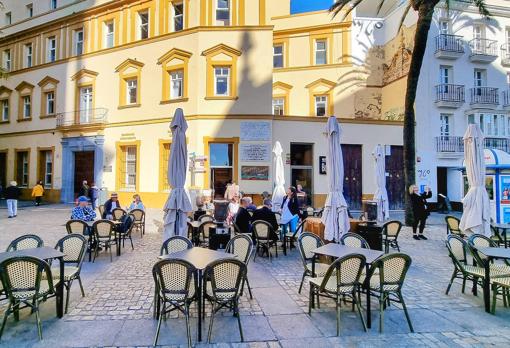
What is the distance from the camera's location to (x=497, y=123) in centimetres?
2153

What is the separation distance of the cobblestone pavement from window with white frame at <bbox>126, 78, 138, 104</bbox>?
15.2 meters

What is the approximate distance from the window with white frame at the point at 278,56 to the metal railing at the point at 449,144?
465 inches

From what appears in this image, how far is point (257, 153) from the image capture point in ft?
56.7

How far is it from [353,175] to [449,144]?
7.09 meters

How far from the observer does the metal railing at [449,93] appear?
821 inches

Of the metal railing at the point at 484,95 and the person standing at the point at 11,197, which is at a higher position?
the metal railing at the point at 484,95

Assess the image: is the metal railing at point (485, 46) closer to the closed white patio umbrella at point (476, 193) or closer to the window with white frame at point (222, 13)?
the window with white frame at point (222, 13)

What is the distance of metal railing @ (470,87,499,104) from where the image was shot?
69.9 feet

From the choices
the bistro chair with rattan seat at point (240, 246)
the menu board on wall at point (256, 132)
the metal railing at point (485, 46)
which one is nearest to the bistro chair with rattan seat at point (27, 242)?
the bistro chair with rattan seat at point (240, 246)

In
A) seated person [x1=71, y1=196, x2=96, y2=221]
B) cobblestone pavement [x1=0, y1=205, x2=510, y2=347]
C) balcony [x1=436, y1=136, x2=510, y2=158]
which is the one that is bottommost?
cobblestone pavement [x1=0, y1=205, x2=510, y2=347]

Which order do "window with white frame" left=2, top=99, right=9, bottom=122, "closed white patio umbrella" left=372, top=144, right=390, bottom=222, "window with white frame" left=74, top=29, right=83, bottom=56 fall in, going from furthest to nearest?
"window with white frame" left=2, top=99, right=9, bottom=122 → "window with white frame" left=74, top=29, right=83, bottom=56 → "closed white patio umbrella" left=372, top=144, right=390, bottom=222

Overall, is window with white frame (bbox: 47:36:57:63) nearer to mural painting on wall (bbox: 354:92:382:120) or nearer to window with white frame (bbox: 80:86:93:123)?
window with white frame (bbox: 80:86:93:123)

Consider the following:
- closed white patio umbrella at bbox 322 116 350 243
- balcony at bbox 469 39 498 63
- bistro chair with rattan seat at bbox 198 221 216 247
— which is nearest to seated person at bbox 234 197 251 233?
bistro chair with rattan seat at bbox 198 221 216 247

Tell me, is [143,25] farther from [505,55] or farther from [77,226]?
[505,55]
